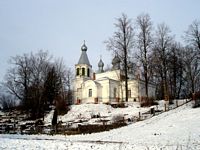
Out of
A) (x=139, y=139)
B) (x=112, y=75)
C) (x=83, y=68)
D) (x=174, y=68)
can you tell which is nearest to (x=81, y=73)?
(x=83, y=68)

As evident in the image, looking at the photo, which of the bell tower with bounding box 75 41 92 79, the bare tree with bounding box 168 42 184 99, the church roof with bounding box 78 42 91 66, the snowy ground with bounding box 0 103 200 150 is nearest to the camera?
the snowy ground with bounding box 0 103 200 150

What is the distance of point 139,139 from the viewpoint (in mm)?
18812

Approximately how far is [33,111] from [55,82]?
332 inches

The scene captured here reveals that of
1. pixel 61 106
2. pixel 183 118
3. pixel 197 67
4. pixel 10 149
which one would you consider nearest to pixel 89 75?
pixel 61 106

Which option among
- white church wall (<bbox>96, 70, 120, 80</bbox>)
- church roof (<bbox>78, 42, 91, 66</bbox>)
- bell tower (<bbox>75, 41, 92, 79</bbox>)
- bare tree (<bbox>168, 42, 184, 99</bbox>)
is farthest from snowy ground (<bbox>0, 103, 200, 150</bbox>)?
church roof (<bbox>78, 42, 91, 66</bbox>)

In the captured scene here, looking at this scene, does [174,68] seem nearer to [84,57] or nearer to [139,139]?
[84,57]

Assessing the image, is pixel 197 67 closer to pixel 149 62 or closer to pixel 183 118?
pixel 149 62

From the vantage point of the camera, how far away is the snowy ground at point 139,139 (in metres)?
15.3

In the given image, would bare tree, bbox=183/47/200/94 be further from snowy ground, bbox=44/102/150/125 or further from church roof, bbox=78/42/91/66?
church roof, bbox=78/42/91/66

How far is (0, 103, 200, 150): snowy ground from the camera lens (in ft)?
50.1

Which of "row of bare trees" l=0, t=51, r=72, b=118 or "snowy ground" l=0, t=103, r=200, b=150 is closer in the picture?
"snowy ground" l=0, t=103, r=200, b=150

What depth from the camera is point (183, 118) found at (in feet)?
85.5

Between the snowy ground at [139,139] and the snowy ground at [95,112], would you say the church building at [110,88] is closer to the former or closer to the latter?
the snowy ground at [95,112]

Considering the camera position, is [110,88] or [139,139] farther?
[110,88]
